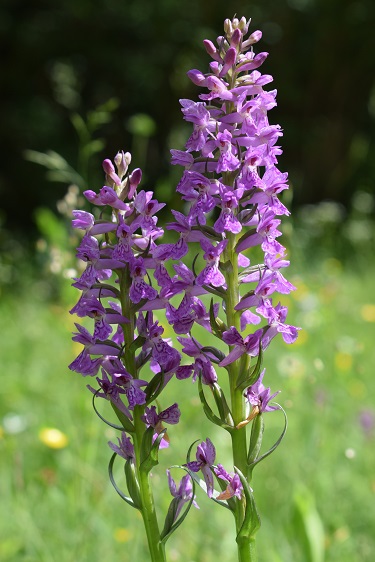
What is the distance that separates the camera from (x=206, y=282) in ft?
4.29

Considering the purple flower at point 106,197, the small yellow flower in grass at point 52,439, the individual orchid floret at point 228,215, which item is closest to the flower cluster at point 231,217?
the individual orchid floret at point 228,215

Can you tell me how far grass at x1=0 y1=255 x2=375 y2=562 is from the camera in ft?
8.18

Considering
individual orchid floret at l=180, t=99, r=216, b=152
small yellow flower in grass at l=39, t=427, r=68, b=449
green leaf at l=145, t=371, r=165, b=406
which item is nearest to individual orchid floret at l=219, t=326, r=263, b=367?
green leaf at l=145, t=371, r=165, b=406

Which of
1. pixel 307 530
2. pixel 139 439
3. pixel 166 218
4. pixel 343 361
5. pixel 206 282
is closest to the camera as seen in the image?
pixel 206 282

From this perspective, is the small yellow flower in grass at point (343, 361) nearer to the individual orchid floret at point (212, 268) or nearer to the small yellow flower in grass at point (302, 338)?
the small yellow flower in grass at point (302, 338)

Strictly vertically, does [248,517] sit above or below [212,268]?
below

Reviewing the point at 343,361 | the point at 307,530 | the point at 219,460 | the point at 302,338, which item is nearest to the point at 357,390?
the point at 343,361

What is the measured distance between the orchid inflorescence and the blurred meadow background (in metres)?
0.58

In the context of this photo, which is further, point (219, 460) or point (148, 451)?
point (219, 460)

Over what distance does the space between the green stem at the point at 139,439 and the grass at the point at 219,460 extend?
0.79m

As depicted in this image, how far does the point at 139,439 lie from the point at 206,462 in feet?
0.44

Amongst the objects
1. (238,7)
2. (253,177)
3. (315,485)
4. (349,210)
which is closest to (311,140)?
(349,210)

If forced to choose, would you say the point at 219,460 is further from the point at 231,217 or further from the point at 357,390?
the point at 231,217

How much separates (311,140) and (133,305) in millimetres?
13244
